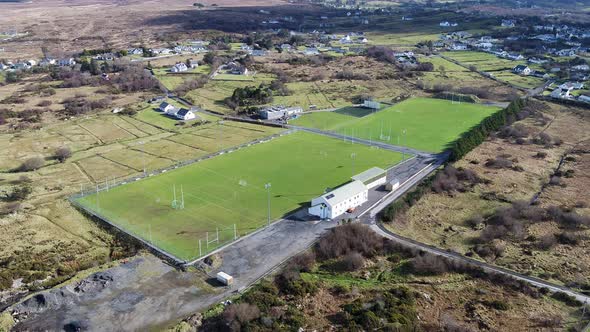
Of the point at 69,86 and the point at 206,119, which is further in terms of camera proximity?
the point at 69,86

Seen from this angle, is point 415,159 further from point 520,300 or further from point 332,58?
point 332,58

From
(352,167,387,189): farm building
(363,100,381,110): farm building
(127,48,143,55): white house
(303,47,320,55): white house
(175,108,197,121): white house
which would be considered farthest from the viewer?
(303,47,320,55): white house

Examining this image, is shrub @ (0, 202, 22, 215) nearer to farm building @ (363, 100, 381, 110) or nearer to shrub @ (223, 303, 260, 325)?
shrub @ (223, 303, 260, 325)

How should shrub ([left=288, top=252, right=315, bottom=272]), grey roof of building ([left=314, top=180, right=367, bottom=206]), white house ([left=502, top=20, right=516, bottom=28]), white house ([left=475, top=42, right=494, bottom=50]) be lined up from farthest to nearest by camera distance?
white house ([left=502, top=20, right=516, bottom=28]) → white house ([left=475, top=42, right=494, bottom=50]) → grey roof of building ([left=314, top=180, right=367, bottom=206]) → shrub ([left=288, top=252, right=315, bottom=272])

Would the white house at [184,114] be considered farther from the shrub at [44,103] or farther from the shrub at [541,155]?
the shrub at [541,155]

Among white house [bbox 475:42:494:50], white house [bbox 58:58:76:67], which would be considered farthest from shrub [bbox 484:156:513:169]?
white house [bbox 58:58:76:67]

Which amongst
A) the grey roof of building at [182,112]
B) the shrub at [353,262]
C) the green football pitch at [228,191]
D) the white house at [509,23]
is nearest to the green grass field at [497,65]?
the white house at [509,23]

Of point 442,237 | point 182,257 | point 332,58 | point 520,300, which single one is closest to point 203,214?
point 182,257
